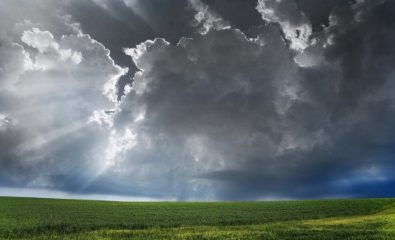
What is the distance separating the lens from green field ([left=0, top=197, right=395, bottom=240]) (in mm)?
33500

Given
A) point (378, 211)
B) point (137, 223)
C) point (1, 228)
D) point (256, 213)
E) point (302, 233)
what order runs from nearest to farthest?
point (302, 233)
point (1, 228)
point (137, 223)
point (256, 213)
point (378, 211)

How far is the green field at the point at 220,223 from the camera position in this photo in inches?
1319

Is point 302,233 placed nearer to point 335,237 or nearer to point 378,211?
point 335,237

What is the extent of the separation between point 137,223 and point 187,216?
8.77 metres

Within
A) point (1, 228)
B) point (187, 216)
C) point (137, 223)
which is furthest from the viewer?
point (187, 216)

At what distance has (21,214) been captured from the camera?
54938 mm

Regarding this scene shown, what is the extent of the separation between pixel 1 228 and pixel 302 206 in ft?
143

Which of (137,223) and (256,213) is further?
(256,213)

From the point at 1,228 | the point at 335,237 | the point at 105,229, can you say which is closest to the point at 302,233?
the point at 335,237

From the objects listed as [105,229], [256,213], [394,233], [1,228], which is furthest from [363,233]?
[1,228]

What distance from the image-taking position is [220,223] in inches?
1929

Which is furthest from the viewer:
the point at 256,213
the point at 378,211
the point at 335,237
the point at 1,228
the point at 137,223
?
the point at 378,211

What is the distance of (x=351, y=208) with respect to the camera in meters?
65.1

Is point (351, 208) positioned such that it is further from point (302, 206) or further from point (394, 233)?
point (394, 233)
